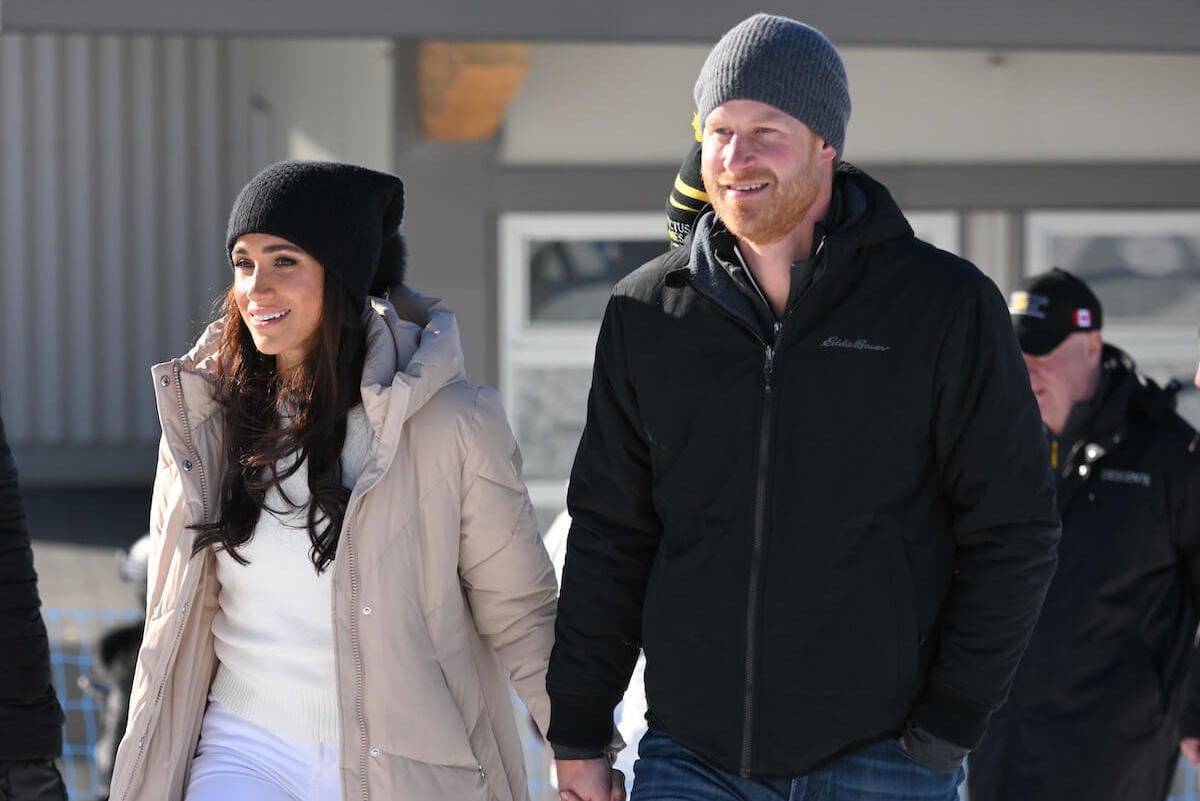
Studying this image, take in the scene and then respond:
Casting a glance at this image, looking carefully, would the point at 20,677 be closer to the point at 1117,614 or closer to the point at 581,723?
the point at 581,723

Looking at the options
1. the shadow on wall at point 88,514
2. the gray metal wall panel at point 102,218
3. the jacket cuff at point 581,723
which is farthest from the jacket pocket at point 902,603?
the gray metal wall panel at point 102,218

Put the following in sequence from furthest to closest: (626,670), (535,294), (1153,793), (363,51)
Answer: (363,51) < (535,294) < (1153,793) < (626,670)

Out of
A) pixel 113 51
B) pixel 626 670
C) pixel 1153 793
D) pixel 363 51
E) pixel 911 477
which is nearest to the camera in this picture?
pixel 911 477

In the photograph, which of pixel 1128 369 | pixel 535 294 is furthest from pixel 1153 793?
pixel 535 294

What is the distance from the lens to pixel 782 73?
102 inches

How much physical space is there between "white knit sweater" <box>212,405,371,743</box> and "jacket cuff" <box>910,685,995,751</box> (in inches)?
43.0

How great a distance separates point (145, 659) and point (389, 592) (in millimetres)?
471

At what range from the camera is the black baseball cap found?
408 cm

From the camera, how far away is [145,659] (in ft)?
9.98

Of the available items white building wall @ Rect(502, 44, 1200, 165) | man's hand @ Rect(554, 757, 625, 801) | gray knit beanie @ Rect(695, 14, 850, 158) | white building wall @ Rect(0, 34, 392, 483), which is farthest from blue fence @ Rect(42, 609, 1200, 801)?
white building wall @ Rect(0, 34, 392, 483)

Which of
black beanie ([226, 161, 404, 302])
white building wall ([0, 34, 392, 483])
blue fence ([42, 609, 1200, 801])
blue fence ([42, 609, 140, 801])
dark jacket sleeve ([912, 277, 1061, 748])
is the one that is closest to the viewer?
dark jacket sleeve ([912, 277, 1061, 748])

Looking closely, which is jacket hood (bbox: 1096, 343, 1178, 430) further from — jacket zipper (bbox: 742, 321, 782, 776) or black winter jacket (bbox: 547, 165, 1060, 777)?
jacket zipper (bbox: 742, 321, 782, 776)

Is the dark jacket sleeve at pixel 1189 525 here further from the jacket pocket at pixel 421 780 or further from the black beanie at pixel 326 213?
the black beanie at pixel 326 213

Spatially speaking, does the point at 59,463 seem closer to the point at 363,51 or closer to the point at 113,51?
the point at 113,51
